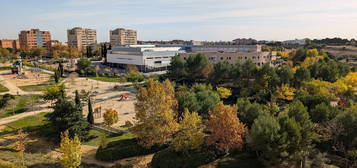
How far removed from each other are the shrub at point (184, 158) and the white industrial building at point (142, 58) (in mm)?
63073

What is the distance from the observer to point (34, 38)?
164m

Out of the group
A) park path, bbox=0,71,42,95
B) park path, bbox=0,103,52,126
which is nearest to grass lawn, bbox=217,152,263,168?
park path, bbox=0,103,52,126

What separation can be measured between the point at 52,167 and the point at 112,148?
540 cm

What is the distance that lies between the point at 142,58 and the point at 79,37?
328ft

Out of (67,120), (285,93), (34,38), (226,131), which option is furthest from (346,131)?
(34,38)

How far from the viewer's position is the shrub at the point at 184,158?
2148 centimetres

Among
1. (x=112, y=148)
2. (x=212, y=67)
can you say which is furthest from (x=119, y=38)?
(x=112, y=148)

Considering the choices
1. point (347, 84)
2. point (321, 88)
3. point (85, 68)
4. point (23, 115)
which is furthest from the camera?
point (85, 68)

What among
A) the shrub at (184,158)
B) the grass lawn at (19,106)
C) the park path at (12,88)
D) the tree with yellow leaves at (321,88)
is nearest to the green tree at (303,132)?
the shrub at (184,158)

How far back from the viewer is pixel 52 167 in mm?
21766

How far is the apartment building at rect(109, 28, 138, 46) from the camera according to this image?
569 feet

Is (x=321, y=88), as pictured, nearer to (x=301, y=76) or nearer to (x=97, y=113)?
(x=301, y=76)

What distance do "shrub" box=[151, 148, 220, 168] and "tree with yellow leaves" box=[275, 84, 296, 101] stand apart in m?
24.3

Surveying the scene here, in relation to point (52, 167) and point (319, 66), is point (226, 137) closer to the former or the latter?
point (52, 167)
